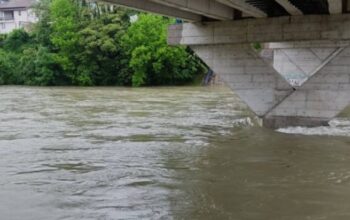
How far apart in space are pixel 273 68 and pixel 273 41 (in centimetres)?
93

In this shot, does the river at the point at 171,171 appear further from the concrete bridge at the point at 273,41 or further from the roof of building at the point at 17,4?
the roof of building at the point at 17,4

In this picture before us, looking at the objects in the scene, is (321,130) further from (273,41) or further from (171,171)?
(171,171)

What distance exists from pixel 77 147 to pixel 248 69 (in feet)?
22.4

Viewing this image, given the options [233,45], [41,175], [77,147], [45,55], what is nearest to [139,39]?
[45,55]

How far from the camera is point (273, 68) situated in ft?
57.6

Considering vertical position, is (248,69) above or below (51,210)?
above

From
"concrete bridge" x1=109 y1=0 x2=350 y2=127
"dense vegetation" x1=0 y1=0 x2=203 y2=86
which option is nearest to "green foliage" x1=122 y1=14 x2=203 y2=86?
"dense vegetation" x1=0 y1=0 x2=203 y2=86

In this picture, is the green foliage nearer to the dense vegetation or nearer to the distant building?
the dense vegetation

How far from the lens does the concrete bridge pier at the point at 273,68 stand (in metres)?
16.4

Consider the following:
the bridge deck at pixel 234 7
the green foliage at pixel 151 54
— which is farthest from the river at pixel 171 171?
the green foliage at pixel 151 54

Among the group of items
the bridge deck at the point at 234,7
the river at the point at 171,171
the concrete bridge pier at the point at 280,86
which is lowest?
the river at the point at 171,171

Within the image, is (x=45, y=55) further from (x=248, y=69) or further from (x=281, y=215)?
(x=281, y=215)

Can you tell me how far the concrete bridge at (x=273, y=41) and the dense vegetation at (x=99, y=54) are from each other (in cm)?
3654

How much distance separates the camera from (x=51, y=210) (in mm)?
7977
